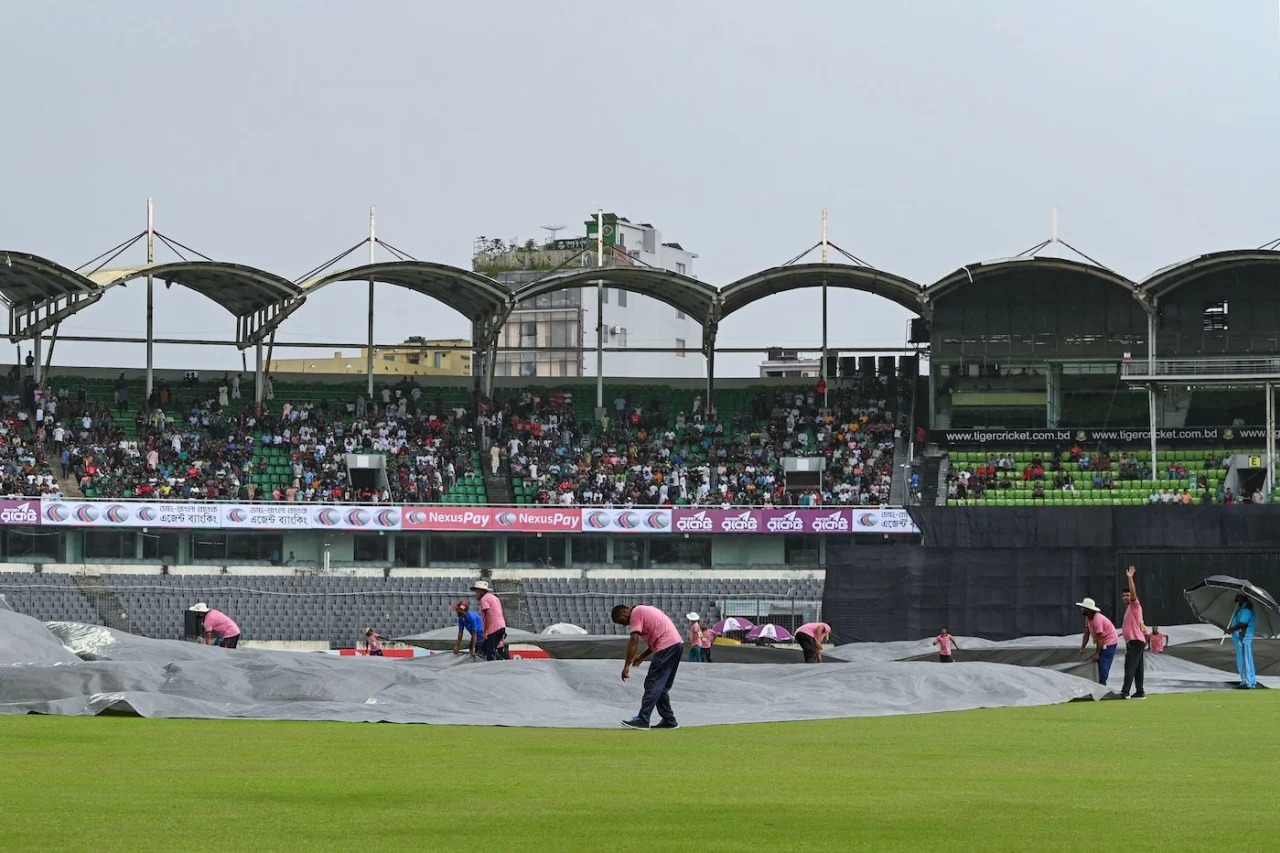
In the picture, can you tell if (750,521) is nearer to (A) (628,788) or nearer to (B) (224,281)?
(B) (224,281)

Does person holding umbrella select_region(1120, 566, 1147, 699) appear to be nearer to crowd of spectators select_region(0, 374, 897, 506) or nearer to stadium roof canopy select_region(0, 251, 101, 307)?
crowd of spectators select_region(0, 374, 897, 506)

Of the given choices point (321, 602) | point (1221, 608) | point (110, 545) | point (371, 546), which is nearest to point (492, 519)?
point (371, 546)

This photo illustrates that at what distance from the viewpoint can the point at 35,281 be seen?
185 ft

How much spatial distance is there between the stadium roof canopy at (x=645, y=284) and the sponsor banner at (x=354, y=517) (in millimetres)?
8503

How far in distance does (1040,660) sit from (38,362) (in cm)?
3895

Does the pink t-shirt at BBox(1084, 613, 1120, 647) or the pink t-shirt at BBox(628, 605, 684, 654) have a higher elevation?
the pink t-shirt at BBox(628, 605, 684, 654)

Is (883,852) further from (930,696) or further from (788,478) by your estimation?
(788,478)

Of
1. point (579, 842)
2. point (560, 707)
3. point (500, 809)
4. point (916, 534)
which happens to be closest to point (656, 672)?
point (560, 707)

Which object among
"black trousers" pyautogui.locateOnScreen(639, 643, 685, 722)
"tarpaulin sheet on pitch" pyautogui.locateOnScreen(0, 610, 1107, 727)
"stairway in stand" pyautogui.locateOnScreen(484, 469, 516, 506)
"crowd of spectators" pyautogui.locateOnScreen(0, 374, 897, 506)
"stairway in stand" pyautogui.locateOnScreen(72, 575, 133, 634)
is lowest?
"stairway in stand" pyautogui.locateOnScreen(72, 575, 133, 634)

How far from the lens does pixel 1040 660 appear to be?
32.6 m

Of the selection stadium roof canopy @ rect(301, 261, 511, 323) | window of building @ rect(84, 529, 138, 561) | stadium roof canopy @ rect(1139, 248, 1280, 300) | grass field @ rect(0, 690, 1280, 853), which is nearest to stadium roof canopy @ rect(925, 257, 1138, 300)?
stadium roof canopy @ rect(1139, 248, 1280, 300)

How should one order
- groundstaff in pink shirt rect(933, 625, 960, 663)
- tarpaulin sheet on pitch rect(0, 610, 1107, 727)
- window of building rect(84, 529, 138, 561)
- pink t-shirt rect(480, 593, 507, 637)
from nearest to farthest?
tarpaulin sheet on pitch rect(0, 610, 1107, 727) < pink t-shirt rect(480, 593, 507, 637) < groundstaff in pink shirt rect(933, 625, 960, 663) < window of building rect(84, 529, 138, 561)

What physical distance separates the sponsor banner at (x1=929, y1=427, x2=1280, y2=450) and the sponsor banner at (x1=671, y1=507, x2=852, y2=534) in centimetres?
678

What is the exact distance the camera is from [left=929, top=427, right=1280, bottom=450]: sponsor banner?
5719 cm
